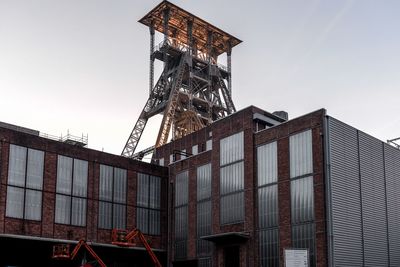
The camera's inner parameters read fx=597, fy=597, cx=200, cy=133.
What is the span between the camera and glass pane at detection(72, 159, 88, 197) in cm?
5000

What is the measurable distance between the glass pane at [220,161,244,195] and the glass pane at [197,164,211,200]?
2.23 m

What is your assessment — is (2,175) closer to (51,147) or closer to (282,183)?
(51,147)

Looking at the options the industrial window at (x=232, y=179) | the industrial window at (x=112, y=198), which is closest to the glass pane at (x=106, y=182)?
the industrial window at (x=112, y=198)

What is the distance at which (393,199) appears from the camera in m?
47.0

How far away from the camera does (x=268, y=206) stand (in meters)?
45.3

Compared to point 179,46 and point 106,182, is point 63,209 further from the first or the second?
point 179,46

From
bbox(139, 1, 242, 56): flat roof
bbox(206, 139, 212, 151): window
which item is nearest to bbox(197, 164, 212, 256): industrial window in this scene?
bbox(206, 139, 212, 151): window

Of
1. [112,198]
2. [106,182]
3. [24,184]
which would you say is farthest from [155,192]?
[24,184]

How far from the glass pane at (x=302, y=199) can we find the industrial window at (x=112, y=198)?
16569 millimetres

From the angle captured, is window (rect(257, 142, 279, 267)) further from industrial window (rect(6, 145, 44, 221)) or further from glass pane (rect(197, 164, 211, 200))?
industrial window (rect(6, 145, 44, 221))

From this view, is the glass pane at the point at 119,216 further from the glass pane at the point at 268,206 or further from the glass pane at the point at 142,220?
the glass pane at the point at 268,206

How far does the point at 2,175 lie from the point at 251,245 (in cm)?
1968

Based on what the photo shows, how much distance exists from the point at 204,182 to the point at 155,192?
235 inches

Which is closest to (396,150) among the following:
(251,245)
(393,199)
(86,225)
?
(393,199)
